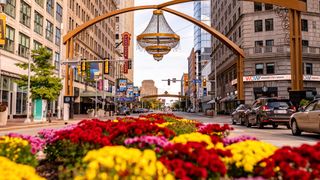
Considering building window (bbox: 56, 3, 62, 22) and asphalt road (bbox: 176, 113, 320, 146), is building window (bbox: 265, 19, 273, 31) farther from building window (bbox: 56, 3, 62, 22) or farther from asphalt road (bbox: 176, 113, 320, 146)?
asphalt road (bbox: 176, 113, 320, 146)

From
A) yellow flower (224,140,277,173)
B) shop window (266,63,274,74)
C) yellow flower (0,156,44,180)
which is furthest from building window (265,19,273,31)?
yellow flower (0,156,44,180)

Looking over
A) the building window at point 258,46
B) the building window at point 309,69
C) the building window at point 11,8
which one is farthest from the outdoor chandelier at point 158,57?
the building window at point 309,69

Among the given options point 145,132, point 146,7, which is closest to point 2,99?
point 146,7

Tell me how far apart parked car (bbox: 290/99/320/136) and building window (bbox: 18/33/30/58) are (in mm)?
29259

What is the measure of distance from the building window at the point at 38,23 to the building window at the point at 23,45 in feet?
9.49

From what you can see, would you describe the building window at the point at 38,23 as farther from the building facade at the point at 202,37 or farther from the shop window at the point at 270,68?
the building facade at the point at 202,37

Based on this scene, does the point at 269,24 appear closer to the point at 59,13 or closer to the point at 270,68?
the point at 270,68

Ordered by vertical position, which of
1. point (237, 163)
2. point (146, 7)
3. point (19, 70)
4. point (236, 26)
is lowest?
point (237, 163)

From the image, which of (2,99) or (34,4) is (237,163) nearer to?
(2,99)

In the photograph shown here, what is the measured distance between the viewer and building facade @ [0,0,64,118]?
34875mm

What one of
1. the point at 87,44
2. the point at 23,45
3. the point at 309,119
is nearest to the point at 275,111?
the point at 309,119

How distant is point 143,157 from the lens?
3918mm

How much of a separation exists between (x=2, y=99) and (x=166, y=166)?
33.5 meters

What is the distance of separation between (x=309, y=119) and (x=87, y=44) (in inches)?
2212
